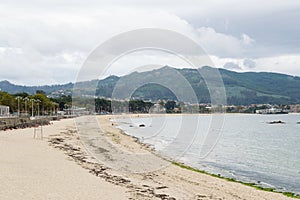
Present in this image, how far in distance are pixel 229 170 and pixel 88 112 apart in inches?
6392

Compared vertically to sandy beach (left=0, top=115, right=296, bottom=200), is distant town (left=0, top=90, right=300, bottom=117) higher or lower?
higher

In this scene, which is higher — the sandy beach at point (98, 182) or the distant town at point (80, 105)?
the distant town at point (80, 105)

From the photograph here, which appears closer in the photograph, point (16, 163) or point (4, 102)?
point (16, 163)

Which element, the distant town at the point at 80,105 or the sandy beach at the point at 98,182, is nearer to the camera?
the sandy beach at the point at 98,182

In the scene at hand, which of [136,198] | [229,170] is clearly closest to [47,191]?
[136,198]

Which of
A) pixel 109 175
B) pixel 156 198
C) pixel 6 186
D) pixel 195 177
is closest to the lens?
pixel 6 186

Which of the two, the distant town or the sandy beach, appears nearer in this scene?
the sandy beach

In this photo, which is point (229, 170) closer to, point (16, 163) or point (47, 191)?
point (16, 163)

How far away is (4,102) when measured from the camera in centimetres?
8306

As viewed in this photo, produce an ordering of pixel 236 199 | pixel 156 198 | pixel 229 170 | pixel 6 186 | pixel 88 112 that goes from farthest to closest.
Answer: pixel 88 112 < pixel 229 170 < pixel 236 199 < pixel 156 198 < pixel 6 186

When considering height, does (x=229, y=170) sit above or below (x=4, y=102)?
below

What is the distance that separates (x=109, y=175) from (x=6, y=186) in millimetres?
6345

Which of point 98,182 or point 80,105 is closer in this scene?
point 98,182

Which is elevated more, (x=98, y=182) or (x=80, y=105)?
(x=80, y=105)
